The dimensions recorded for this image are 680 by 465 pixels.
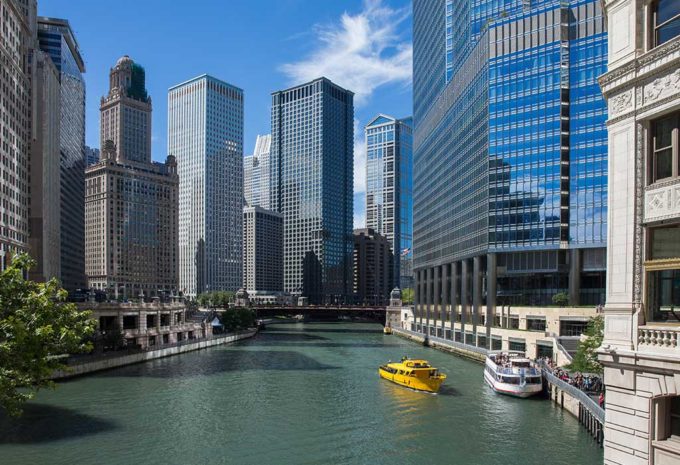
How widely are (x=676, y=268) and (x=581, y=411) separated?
43.6 meters

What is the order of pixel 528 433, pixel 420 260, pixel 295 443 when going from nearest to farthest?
pixel 295 443, pixel 528 433, pixel 420 260

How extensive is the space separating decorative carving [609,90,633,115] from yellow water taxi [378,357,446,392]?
58.1 metres

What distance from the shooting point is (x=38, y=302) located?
35.1 m

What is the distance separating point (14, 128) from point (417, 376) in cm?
10026

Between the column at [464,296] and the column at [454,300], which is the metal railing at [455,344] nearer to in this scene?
the column at [454,300]

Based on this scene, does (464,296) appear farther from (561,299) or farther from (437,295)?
(561,299)

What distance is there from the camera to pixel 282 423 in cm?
5722

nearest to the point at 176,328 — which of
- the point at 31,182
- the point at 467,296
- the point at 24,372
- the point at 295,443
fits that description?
the point at 31,182

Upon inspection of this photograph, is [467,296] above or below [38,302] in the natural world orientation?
below

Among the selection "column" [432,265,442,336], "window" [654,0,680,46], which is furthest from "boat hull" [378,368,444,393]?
"column" [432,265,442,336]

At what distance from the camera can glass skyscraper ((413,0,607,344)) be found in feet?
337

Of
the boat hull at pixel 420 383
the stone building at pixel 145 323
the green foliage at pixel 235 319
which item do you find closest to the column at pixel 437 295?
the green foliage at pixel 235 319

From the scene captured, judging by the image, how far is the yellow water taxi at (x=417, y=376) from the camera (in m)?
73.4

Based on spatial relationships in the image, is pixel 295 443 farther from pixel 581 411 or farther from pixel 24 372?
Answer: pixel 581 411
